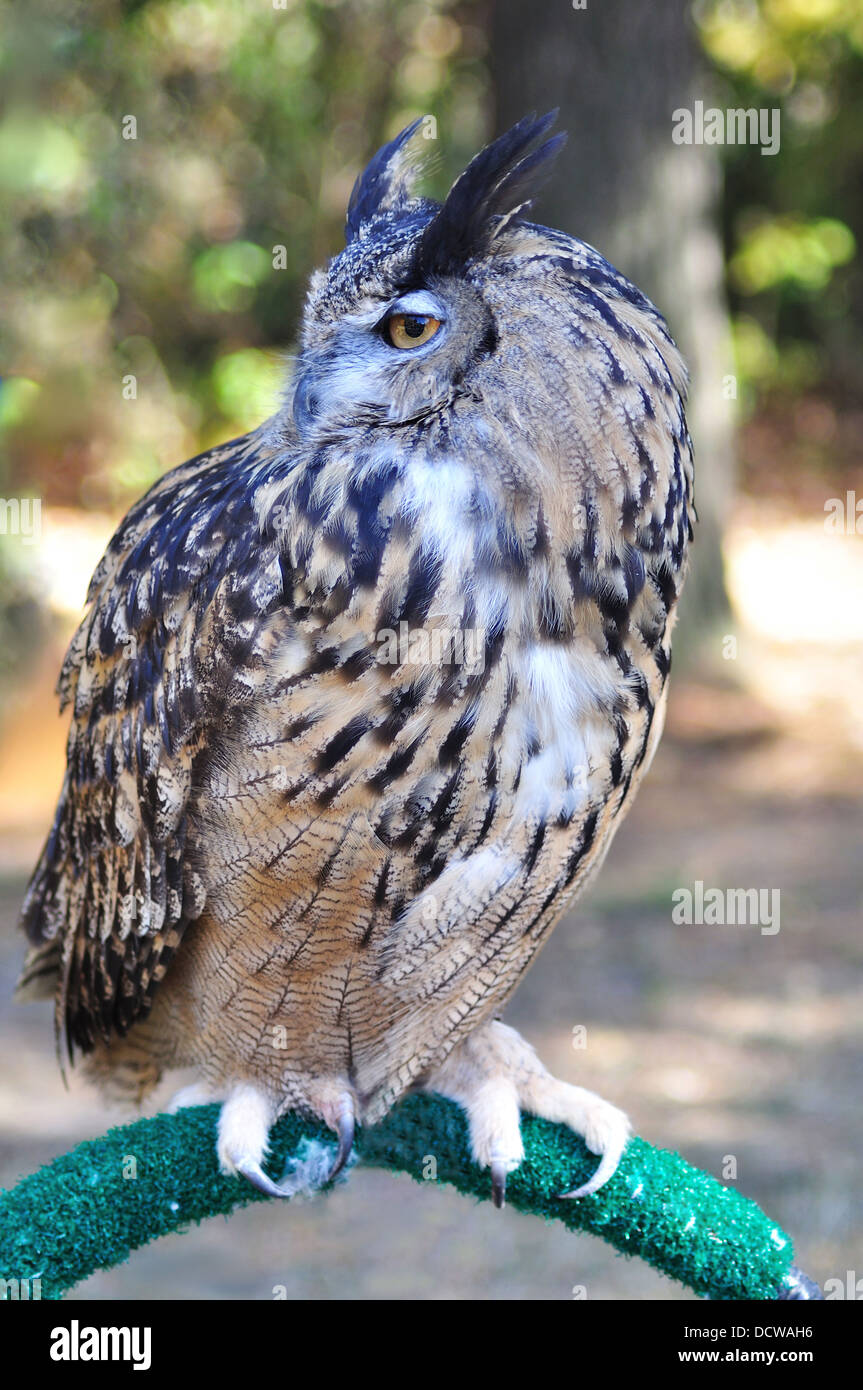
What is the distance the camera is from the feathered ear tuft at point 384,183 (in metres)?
2.10

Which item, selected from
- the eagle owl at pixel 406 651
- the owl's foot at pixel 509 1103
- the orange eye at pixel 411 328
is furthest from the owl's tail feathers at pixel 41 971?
the orange eye at pixel 411 328

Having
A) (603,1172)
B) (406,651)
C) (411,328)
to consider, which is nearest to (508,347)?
(411,328)

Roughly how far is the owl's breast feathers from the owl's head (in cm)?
1

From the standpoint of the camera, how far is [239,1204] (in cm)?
211

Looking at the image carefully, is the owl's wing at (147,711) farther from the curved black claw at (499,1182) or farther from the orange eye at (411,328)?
the curved black claw at (499,1182)

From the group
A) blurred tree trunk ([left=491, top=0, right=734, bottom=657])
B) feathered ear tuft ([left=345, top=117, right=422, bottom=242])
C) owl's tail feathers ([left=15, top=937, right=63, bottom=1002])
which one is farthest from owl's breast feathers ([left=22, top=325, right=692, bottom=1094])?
blurred tree trunk ([left=491, top=0, right=734, bottom=657])

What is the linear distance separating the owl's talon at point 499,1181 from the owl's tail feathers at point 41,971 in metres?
1.00

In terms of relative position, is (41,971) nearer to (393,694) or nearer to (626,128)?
(393,694)

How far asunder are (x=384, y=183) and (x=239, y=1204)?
1.60m

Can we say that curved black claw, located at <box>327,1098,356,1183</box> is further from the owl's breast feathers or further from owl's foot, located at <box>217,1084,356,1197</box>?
the owl's breast feathers

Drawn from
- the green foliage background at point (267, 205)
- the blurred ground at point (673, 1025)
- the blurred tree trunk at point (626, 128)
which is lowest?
the blurred ground at point (673, 1025)

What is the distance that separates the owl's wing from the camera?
1.93m

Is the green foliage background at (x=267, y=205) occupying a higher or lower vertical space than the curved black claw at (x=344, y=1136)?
higher
